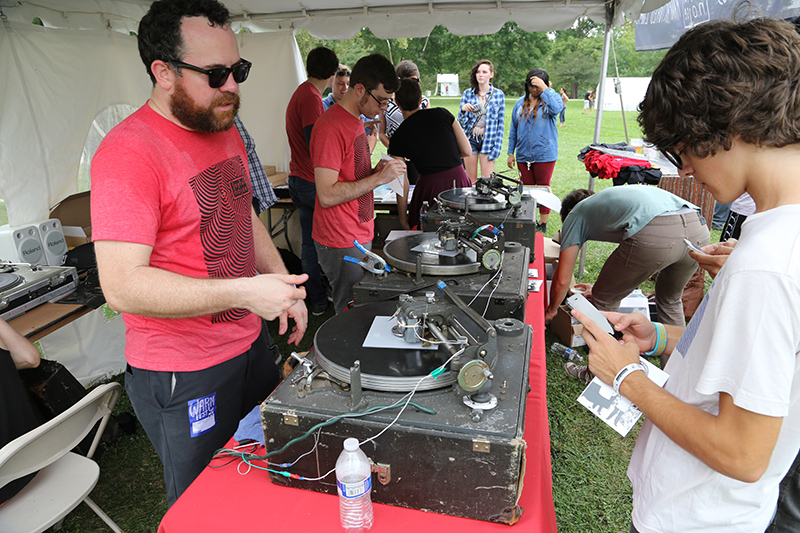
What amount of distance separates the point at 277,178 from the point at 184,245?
4.78 metres

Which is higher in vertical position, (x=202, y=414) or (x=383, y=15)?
(x=383, y=15)

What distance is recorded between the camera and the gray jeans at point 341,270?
3377mm

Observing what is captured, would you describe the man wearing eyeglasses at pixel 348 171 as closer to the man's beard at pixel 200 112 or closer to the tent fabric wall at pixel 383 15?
the man's beard at pixel 200 112

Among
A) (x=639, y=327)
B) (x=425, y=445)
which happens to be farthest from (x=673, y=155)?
(x=425, y=445)

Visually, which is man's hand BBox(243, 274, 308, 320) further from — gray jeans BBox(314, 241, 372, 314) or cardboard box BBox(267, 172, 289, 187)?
cardboard box BBox(267, 172, 289, 187)

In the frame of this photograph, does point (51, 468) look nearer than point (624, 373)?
No

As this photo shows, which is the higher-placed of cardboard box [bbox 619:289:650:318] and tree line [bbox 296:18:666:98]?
tree line [bbox 296:18:666:98]

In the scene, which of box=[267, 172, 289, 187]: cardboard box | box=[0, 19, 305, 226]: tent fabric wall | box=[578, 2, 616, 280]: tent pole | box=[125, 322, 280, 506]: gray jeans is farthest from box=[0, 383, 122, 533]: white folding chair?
box=[578, 2, 616, 280]: tent pole

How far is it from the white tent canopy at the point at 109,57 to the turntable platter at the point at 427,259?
2634mm

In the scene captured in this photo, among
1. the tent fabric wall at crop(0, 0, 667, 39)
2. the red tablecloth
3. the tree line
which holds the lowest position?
the red tablecloth

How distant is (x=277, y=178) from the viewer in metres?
6.17

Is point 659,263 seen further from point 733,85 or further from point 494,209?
point 733,85

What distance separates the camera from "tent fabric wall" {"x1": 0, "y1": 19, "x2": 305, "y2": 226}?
12.0ft

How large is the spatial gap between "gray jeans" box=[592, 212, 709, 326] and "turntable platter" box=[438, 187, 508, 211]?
3.43 ft
